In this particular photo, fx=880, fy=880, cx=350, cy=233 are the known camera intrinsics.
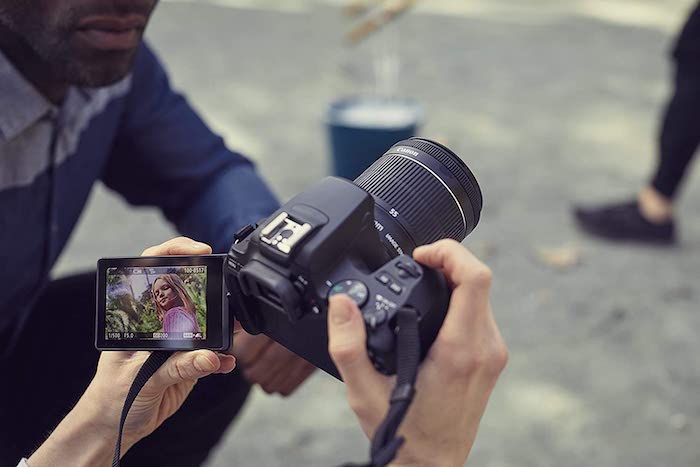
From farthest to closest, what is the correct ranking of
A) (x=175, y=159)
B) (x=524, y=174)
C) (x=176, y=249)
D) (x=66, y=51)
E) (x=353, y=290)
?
(x=524, y=174), (x=175, y=159), (x=66, y=51), (x=176, y=249), (x=353, y=290)

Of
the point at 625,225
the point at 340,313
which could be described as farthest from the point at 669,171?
the point at 340,313

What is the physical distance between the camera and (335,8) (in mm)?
4648

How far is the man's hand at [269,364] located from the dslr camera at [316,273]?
1.19 feet

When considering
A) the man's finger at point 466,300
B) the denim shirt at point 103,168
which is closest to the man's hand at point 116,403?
the man's finger at point 466,300

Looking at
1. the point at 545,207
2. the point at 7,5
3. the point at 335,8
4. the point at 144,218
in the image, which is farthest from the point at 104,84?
the point at 335,8

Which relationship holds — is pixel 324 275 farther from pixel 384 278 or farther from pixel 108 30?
pixel 108 30

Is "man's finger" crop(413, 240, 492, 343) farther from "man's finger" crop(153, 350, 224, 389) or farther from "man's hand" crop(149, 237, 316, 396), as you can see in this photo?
"man's hand" crop(149, 237, 316, 396)

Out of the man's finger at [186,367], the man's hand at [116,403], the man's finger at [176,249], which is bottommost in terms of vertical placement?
the man's hand at [116,403]

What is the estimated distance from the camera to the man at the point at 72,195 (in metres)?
1.32

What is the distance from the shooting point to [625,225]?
8.64 feet

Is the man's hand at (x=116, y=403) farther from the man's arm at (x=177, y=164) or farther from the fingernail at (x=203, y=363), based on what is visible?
the man's arm at (x=177, y=164)

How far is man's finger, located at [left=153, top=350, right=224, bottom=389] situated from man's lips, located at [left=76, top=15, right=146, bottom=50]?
0.58 m

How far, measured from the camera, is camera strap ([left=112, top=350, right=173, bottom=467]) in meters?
0.92

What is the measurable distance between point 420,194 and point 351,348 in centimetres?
31
